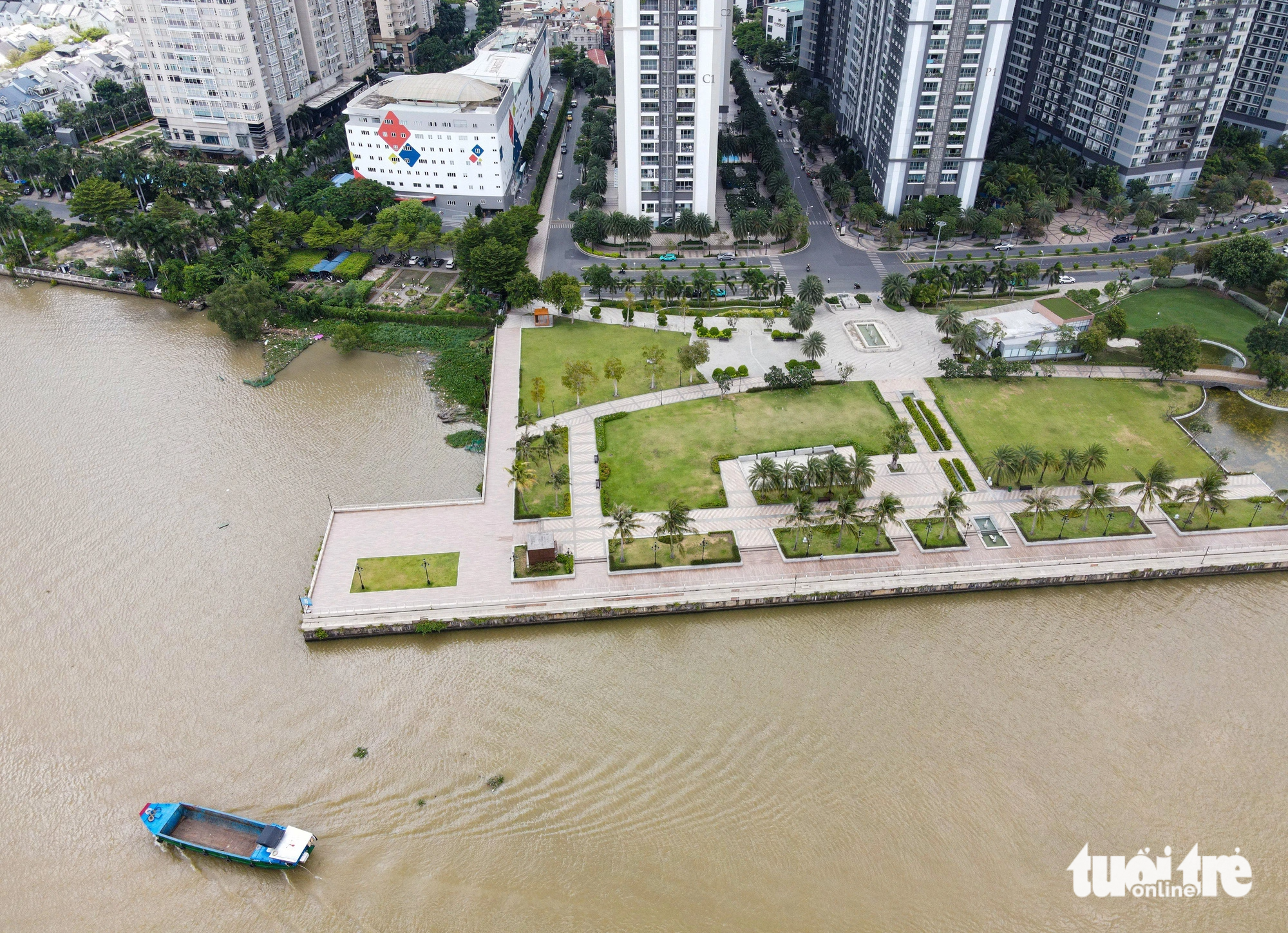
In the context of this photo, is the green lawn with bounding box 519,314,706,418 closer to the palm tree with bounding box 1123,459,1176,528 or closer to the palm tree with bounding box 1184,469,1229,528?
the palm tree with bounding box 1123,459,1176,528

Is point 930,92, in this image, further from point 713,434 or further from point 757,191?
point 713,434

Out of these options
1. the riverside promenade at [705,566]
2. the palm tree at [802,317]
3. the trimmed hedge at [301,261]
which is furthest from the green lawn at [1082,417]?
the trimmed hedge at [301,261]

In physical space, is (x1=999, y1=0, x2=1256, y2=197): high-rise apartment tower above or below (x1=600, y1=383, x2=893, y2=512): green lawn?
above

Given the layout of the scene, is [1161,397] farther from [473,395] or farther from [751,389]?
[473,395]

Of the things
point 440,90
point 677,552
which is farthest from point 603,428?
point 440,90

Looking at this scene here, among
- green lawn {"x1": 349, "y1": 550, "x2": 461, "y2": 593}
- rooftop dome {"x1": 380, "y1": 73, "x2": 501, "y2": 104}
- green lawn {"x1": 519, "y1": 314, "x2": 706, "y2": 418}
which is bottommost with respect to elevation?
green lawn {"x1": 349, "y1": 550, "x2": 461, "y2": 593}

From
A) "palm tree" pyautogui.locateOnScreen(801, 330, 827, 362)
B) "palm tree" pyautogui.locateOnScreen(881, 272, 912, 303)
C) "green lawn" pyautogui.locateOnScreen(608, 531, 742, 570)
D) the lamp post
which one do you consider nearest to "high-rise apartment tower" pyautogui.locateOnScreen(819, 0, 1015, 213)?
the lamp post

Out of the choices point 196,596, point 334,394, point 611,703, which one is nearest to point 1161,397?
point 611,703
